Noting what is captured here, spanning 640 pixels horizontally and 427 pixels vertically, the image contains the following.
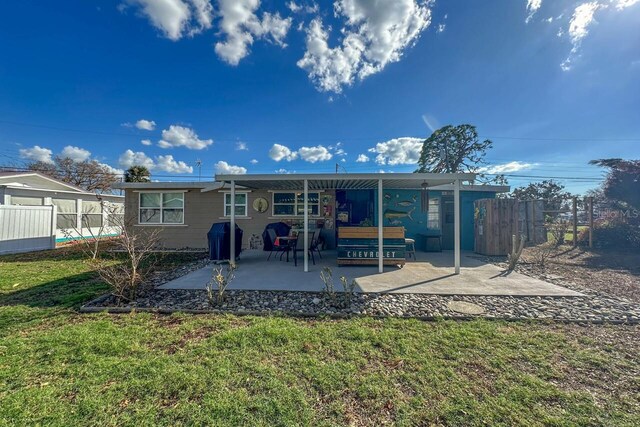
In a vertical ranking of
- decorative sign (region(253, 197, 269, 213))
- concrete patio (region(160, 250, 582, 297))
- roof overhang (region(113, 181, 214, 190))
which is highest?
roof overhang (region(113, 181, 214, 190))

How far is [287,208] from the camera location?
971 centimetres

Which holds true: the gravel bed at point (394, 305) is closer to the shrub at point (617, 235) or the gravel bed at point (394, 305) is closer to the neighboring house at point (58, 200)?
the neighboring house at point (58, 200)

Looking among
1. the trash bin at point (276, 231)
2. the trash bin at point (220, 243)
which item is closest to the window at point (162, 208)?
the trash bin at point (220, 243)

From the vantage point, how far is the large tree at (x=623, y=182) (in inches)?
386

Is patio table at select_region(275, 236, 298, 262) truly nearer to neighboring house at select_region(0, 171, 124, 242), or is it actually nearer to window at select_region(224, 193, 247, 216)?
window at select_region(224, 193, 247, 216)

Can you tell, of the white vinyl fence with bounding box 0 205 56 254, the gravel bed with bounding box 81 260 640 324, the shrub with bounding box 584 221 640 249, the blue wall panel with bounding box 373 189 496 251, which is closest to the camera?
the gravel bed with bounding box 81 260 640 324

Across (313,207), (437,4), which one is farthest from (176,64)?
(437,4)

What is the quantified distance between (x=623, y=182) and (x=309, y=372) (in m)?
15.1

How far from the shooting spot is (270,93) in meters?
10.7

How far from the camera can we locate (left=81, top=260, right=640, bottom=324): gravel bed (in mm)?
3484

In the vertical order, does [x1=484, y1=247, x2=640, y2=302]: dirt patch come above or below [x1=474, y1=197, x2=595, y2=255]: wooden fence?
below

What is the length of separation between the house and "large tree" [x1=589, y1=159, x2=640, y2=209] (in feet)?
17.1

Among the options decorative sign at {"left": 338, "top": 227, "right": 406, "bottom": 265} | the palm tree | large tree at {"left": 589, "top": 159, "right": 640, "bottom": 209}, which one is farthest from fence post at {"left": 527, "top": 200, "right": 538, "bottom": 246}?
the palm tree

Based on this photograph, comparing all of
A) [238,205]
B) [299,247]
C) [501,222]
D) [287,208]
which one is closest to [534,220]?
[501,222]
